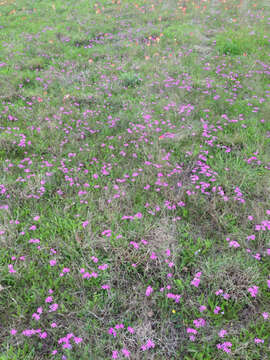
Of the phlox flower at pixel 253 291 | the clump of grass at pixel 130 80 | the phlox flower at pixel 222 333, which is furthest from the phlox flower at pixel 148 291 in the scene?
the clump of grass at pixel 130 80

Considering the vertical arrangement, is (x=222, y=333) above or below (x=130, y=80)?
below

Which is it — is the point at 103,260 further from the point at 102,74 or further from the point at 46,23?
the point at 46,23

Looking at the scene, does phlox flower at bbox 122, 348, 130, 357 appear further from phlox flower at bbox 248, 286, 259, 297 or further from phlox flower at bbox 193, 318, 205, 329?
phlox flower at bbox 248, 286, 259, 297

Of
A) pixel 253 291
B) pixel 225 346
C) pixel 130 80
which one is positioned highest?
pixel 130 80

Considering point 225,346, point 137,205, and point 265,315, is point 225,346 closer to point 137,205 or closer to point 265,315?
point 265,315

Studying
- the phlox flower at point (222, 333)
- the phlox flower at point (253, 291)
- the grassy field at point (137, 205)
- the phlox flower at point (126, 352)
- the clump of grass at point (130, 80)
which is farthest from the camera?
the clump of grass at point (130, 80)

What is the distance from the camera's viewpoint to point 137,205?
375cm

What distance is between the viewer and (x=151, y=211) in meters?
3.61

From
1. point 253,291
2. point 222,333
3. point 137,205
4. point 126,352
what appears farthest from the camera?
point 137,205

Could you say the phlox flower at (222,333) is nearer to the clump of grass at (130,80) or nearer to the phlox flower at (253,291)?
the phlox flower at (253,291)

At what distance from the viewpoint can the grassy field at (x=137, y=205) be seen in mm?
2555

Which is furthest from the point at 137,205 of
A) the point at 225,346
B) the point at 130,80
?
the point at 130,80

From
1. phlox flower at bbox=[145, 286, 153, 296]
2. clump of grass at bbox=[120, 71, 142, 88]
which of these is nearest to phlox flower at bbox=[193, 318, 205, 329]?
phlox flower at bbox=[145, 286, 153, 296]

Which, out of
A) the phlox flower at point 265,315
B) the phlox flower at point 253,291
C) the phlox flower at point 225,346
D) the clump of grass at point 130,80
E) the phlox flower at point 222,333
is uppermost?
the clump of grass at point 130,80
